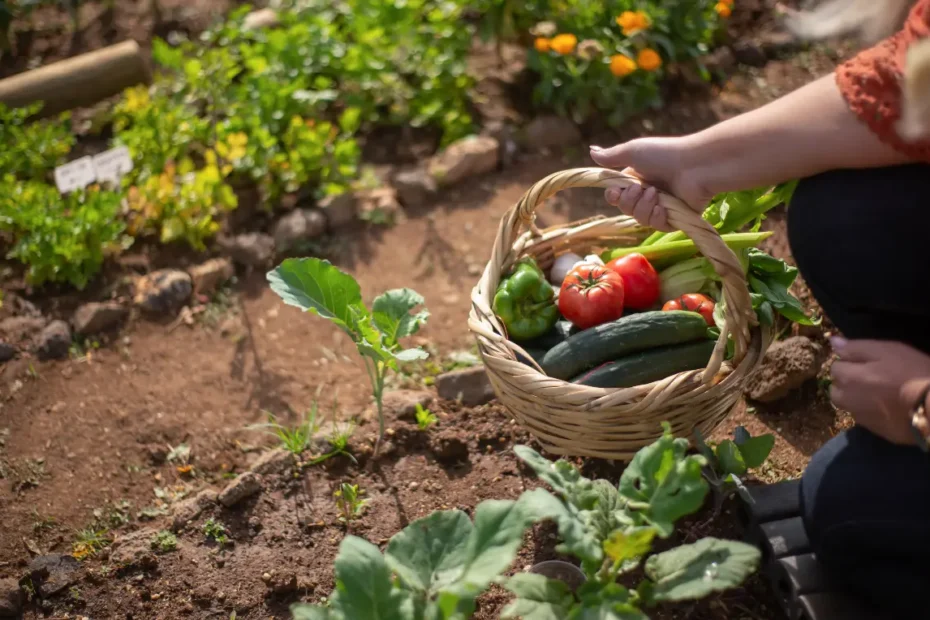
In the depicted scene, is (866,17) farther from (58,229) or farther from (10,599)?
(58,229)

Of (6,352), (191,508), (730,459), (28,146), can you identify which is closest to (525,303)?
(730,459)

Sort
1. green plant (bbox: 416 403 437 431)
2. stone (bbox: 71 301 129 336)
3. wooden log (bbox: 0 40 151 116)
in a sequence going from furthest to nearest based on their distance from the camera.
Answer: wooden log (bbox: 0 40 151 116) < stone (bbox: 71 301 129 336) < green plant (bbox: 416 403 437 431)

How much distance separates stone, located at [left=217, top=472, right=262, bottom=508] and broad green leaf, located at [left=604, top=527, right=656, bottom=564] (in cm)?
131

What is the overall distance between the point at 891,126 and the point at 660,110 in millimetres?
2646

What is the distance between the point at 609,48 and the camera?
13.2 ft

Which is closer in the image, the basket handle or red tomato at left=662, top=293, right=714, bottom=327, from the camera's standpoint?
the basket handle

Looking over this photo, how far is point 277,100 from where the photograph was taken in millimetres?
3852

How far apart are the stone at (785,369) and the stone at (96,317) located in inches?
99.2

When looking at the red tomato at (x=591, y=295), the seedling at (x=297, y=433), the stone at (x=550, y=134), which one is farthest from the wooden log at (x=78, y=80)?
the red tomato at (x=591, y=295)

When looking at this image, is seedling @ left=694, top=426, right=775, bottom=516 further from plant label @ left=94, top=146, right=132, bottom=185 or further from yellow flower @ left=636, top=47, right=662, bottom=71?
plant label @ left=94, top=146, right=132, bottom=185

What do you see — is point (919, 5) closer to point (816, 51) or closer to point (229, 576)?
point (229, 576)


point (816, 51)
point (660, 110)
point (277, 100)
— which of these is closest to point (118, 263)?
point (277, 100)

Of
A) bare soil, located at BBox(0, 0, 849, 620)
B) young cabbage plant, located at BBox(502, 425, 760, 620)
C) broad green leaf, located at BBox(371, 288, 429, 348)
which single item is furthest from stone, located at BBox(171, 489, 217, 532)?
young cabbage plant, located at BBox(502, 425, 760, 620)

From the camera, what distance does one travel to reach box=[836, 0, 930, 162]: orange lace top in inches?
64.5
